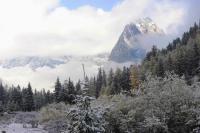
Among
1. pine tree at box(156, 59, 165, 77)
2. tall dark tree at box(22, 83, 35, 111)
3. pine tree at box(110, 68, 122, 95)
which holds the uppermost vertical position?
pine tree at box(156, 59, 165, 77)

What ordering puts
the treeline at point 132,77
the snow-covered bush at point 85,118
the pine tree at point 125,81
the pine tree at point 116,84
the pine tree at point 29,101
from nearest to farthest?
the snow-covered bush at point 85,118, the treeline at point 132,77, the pine tree at point 29,101, the pine tree at point 116,84, the pine tree at point 125,81

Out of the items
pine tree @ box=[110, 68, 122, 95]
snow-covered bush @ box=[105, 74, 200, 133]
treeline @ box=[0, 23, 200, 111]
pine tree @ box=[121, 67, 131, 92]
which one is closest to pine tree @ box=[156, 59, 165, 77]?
treeline @ box=[0, 23, 200, 111]

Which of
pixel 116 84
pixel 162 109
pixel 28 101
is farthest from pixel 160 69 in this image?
pixel 162 109

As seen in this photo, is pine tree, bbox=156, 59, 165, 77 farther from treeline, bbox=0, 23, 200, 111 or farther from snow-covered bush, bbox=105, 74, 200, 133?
snow-covered bush, bbox=105, 74, 200, 133

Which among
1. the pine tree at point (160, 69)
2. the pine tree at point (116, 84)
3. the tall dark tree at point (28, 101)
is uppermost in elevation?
the pine tree at point (160, 69)

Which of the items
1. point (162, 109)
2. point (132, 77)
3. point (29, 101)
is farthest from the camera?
point (29, 101)

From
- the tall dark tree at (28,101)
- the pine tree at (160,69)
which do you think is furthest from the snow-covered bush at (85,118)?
the tall dark tree at (28,101)

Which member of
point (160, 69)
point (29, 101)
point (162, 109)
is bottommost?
point (29, 101)

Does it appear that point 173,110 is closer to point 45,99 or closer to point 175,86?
point 175,86

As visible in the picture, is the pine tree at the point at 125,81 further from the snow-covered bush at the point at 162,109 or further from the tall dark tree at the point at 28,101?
the snow-covered bush at the point at 162,109

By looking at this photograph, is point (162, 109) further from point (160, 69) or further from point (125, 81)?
point (125, 81)

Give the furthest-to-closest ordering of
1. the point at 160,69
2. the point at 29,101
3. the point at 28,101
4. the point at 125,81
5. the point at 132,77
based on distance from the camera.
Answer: the point at 125,81 → the point at 29,101 → the point at 28,101 → the point at 132,77 → the point at 160,69

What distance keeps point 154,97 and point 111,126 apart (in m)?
6.41

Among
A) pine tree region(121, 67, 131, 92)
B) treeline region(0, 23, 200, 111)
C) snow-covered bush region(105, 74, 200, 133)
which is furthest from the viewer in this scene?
pine tree region(121, 67, 131, 92)
